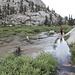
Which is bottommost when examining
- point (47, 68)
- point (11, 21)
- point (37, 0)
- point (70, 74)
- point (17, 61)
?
point (70, 74)

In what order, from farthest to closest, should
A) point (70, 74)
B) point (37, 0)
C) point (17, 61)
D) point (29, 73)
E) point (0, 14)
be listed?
point (37, 0)
point (0, 14)
point (70, 74)
point (17, 61)
point (29, 73)

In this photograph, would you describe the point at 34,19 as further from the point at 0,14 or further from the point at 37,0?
the point at 37,0

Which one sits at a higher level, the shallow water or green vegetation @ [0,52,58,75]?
green vegetation @ [0,52,58,75]

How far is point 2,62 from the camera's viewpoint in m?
8.89

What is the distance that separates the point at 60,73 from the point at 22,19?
321 feet

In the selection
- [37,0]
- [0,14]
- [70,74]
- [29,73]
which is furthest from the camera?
[37,0]

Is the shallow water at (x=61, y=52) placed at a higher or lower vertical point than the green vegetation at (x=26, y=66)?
lower

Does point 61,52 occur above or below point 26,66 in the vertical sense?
below

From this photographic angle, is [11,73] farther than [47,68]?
No

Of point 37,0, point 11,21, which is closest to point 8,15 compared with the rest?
point 11,21

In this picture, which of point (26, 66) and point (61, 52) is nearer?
point (26, 66)

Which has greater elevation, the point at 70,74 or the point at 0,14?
the point at 0,14

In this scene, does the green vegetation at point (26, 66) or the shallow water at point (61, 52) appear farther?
the shallow water at point (61, 52)

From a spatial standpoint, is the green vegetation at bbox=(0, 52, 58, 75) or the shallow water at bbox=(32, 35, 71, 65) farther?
the shallow water at bbox=(32, 35, 71, 65)
